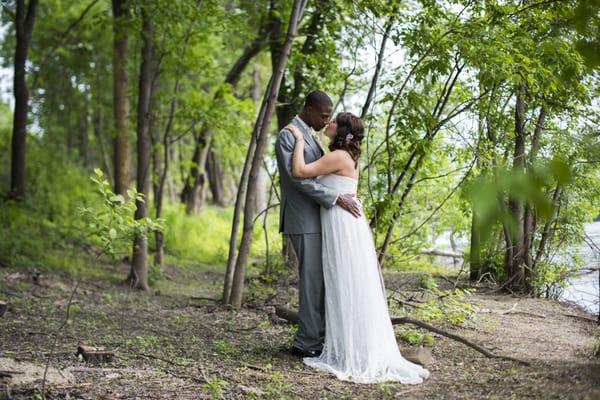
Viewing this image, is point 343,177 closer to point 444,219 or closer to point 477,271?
point 477,271

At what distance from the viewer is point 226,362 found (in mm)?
5309

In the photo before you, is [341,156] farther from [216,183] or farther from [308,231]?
[216,183]

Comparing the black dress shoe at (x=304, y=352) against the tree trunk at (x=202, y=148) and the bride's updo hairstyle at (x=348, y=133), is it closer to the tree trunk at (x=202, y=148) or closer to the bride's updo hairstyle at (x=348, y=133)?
the bride's updo hairstyle at (x=348, y=133)

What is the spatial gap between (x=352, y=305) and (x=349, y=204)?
771 millimetres

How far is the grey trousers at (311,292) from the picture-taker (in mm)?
5469

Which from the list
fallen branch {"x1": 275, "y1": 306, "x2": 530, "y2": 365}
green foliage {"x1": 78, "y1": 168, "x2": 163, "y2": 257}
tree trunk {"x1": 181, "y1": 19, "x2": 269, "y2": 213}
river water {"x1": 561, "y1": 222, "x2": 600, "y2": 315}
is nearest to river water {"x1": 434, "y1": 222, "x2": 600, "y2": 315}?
river water {"x1": 561, "y1": 222, "x2": 600, "y2": 315}

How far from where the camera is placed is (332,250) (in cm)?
534


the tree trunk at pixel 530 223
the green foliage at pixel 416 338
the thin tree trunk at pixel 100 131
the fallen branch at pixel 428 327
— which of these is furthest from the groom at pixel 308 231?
the thin tree trunk at pixel 100 131

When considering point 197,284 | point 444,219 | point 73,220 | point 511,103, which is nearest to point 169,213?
point 73,220

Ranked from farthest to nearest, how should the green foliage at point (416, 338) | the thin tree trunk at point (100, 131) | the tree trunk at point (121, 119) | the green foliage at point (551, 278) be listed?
the thin tree trunk at point (100, 131)
the tree trunk at point (121, 119)
the green foliage at point (551, 278)
the green foliage at point (416, 338)

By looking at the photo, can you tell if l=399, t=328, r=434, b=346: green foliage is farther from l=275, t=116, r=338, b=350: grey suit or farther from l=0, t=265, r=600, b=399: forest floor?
l=275, t=116, r=338, b=350: grey suit

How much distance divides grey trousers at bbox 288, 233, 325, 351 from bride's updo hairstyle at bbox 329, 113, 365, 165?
0.73 meters

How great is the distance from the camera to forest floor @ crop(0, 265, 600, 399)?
4.29 m

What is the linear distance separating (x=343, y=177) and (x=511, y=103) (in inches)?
138
